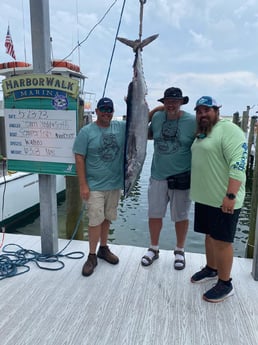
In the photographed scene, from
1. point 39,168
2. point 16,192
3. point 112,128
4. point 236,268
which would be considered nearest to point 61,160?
point 39,168

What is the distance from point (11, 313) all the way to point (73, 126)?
1622 mm

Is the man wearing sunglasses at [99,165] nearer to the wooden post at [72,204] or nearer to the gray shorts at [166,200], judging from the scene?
the gray shorts at [166,200]

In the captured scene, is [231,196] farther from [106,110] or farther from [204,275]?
[106,110]

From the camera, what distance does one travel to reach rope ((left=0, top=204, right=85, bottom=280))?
282 cm

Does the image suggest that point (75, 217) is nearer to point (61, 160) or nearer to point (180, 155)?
point (61, 160)

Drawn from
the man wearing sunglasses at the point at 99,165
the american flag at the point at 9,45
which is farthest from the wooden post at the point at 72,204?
the american flag at the point at 9,45

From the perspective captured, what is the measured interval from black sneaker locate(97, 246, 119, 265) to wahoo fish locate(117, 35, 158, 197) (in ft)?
2.71

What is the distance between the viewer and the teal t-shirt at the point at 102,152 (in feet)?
8.78

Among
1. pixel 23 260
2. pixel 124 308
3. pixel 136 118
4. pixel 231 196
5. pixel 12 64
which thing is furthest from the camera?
pixel 12 64

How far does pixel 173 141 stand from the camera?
2713 mm

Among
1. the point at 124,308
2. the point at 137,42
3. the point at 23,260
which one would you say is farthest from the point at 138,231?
the point at 137,42

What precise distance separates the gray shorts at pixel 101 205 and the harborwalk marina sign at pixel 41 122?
368 mm

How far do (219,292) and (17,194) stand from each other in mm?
5466

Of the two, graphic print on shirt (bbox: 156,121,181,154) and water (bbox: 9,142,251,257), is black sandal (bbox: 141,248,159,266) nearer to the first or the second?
graphic print on shirt (bbox: 156,121,181,154)
